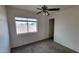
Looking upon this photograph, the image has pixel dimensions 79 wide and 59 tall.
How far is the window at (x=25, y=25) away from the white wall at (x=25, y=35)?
10.6 inches

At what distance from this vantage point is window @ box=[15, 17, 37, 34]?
3.87 m

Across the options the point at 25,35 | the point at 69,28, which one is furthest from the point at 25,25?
the point at 69,28

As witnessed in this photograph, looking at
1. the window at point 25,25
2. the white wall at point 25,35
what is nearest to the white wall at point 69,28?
the white wall at point 25,35

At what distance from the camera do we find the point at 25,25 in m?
4.26

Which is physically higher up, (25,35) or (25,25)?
(25,25)

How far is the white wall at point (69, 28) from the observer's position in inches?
122

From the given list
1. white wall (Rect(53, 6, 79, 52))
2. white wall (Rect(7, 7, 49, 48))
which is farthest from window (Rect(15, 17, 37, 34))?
white wall (Rect(53, 6, 79, 52))

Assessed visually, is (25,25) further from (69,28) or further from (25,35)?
(69,28)

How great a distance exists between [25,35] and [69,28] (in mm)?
2841

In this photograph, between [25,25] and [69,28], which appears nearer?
[69,28]

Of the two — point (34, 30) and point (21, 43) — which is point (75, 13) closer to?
point (34, 30)

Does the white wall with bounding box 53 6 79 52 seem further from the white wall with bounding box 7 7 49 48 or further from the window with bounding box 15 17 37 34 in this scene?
the window with bounding box 15 17 37 34

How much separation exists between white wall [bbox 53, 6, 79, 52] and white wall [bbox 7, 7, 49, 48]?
147 cm
